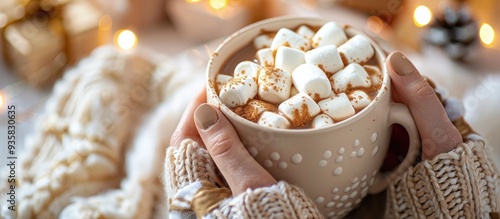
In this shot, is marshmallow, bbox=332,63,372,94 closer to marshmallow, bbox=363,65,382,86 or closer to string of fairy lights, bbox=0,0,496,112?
marshmallow, bbox=363,65,382,86

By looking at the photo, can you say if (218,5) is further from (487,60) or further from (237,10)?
(487,60)

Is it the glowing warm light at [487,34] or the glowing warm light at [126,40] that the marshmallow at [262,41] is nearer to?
the glowing warm light at [126,40]

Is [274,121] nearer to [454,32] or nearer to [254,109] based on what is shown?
[254,109]

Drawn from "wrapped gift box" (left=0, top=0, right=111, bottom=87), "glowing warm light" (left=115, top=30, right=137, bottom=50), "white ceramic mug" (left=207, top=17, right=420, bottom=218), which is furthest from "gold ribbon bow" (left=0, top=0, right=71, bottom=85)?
"white ceramic mug" (left=207, top=17, right=420, bottom=218)

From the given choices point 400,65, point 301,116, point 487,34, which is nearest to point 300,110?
point 301,116

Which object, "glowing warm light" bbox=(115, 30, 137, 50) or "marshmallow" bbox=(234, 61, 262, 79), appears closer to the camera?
"marshmallow" bbox=(234, 61, 262, 79)

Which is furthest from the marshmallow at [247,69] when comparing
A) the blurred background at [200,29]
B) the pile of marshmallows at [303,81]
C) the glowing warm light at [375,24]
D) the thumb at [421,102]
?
the glowing warm light at [375,24]
